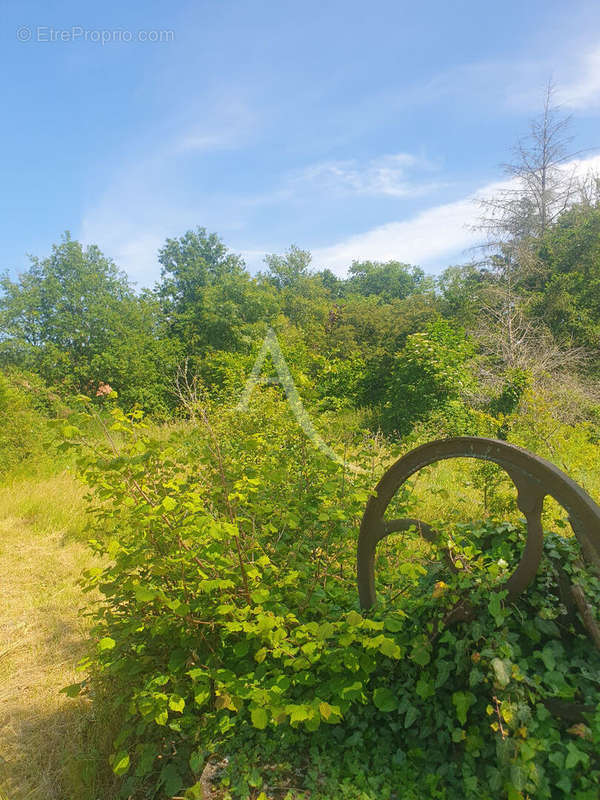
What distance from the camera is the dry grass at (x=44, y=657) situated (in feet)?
7.91

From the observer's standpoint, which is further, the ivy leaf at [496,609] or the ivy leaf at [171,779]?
the ivy leaf at [171,779]

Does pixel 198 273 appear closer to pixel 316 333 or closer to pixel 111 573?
pixel 316 333

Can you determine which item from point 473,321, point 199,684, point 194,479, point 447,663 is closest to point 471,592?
point 447,663

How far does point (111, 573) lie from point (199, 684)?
0.62 metres

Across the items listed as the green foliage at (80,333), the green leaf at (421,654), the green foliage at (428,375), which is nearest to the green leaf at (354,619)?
the green leaf at (421,654)

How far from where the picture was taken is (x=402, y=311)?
15109 mm

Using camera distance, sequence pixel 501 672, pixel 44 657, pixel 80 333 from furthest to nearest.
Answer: pixel 80 333 → pixel 44 657 → pixel 501 672

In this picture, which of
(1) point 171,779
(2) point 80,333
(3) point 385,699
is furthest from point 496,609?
(2) point 80,333

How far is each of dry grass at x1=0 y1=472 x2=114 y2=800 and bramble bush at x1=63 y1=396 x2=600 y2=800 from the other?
0.30 metres

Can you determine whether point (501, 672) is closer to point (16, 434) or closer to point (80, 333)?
point (16, 434)

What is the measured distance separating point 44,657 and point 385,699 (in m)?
2.71

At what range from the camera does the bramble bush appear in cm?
170

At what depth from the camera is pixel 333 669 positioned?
76.0 inches

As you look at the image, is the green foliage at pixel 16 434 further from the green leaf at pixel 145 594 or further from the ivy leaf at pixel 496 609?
the ivy leaf at pixel 496 609
